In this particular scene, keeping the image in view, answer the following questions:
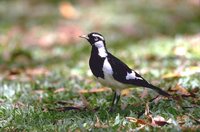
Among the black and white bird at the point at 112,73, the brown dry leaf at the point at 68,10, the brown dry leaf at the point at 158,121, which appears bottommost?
the brown dry leaf at the point at 158,121

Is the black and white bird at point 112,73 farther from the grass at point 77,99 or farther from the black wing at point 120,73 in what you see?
the grass at point 77,99

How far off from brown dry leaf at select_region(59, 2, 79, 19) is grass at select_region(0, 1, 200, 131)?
190 millimetres

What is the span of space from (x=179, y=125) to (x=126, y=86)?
2.63ft

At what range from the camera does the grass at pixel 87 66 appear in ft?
18.3

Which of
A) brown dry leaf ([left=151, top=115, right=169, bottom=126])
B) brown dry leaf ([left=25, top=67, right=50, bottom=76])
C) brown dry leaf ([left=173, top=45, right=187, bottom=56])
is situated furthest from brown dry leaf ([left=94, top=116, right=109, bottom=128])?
brown dry leaf ([left=173, top=45, right=187, bottom=56])

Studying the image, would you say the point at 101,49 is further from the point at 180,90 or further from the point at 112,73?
the point at 180,90

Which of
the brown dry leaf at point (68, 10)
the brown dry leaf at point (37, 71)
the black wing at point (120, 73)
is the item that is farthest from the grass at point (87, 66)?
the black wing at point (120, 73)

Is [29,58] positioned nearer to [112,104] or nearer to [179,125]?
[112,104]

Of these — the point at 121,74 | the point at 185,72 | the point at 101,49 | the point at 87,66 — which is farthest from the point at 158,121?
the point at 87,66

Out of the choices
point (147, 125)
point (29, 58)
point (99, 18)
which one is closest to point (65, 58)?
point (29, 58)

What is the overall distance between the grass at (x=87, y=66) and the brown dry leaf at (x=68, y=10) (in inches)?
7.5

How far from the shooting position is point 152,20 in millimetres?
14992

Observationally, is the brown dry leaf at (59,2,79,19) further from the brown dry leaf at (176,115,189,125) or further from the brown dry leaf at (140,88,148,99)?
the brown dry leaf at (176,115,189,125)

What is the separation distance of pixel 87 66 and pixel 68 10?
6.89m
